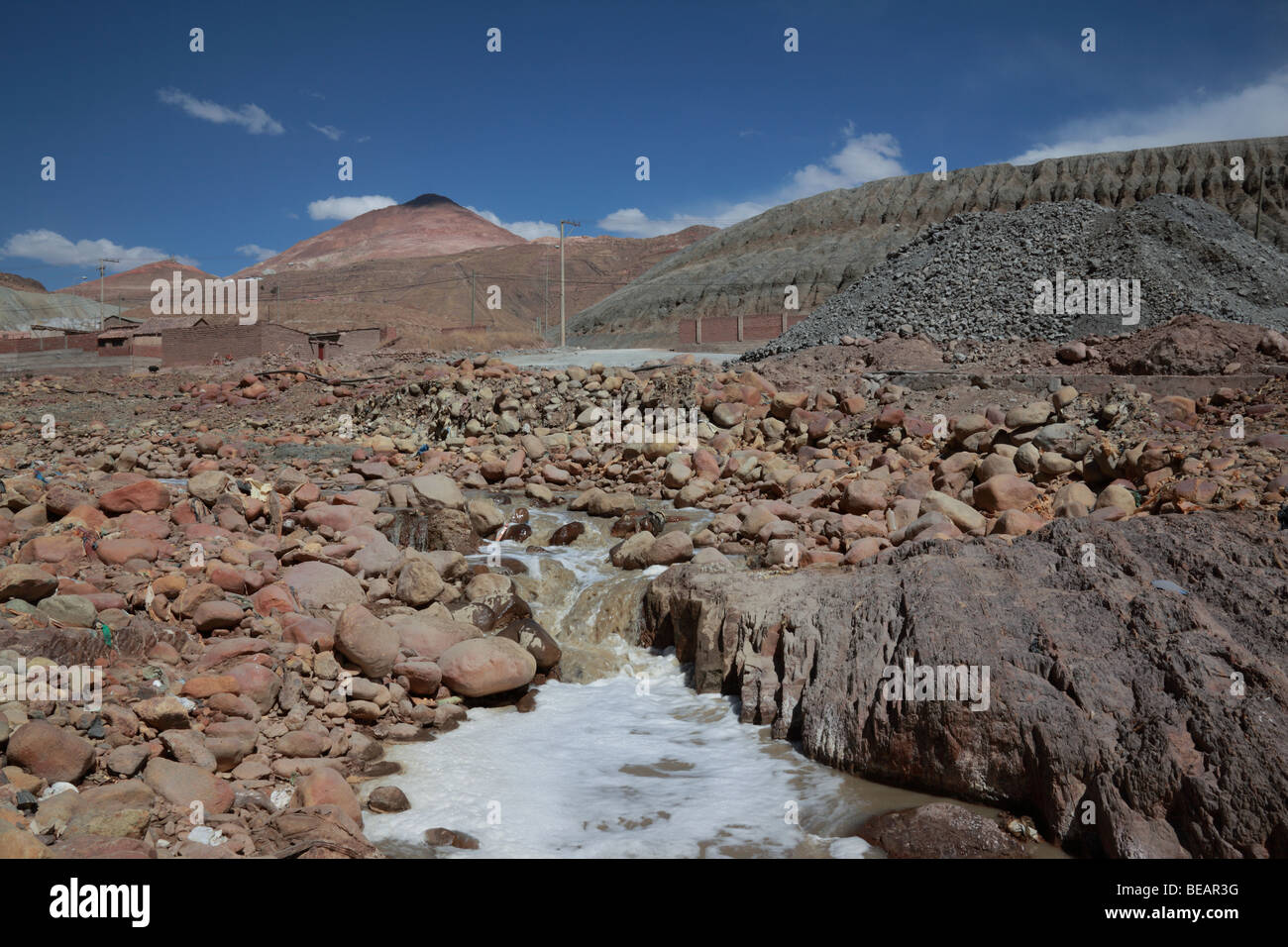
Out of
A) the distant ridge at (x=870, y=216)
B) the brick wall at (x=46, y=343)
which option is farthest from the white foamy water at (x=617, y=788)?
the distant ridge at (x=870, y=216)

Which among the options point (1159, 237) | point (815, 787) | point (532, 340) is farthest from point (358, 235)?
point (815, 787)

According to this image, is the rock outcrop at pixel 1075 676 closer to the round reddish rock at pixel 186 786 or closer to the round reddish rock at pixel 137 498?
the round reddish rock at pixel 186 786

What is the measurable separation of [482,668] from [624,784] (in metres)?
1.40

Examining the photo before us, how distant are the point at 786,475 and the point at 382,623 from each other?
18.2 feet

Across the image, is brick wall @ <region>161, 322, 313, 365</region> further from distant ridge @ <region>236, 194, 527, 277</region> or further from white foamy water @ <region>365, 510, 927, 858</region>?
distant ridge @ <region>236, 194, 527, 277</region>

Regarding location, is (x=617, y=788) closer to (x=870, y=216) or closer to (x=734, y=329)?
(x=734, y=329)

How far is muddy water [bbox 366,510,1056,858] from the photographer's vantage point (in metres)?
4.12

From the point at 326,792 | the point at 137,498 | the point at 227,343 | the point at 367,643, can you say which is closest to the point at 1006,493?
the point at 367,643

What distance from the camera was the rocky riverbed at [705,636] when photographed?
12.1 feet

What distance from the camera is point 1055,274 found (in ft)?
51.1

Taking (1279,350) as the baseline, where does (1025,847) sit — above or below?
below
